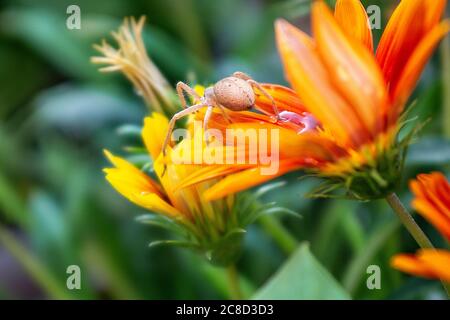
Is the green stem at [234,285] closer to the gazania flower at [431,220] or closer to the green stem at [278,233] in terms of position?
the green stem at [278,233]

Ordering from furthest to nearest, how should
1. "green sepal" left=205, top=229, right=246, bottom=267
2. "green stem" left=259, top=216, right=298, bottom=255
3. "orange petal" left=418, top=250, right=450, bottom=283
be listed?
1. "green stem" left=259, top=216, right=298, bottom=255
2. "green sepal" left=205, top=229, right=246, bottom=267
3. "orange petal" left=418, top=250, right=450, bottom=283

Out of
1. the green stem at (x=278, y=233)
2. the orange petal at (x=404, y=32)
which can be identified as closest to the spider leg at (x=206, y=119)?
the orange petal at (x=404, y=32)

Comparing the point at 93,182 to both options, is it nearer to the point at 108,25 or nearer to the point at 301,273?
the point at 108,25

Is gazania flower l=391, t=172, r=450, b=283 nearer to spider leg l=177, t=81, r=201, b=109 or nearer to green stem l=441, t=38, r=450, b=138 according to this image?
spider leg l=177, t=81, r=201, b=109

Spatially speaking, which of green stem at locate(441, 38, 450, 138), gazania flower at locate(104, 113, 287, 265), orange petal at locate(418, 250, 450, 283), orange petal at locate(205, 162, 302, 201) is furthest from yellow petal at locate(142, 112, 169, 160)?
green stem at locate(441, 38, 450, 138)

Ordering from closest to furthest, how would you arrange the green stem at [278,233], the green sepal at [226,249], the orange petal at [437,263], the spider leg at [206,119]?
the orange petal at [437,263] → the spider leg at [206,119] → the green sepal at [226,249] → the green stem at [278,233]

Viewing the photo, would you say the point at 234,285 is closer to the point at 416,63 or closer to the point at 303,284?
the point at 303,284

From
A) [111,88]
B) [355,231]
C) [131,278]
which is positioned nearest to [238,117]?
[355,231]
